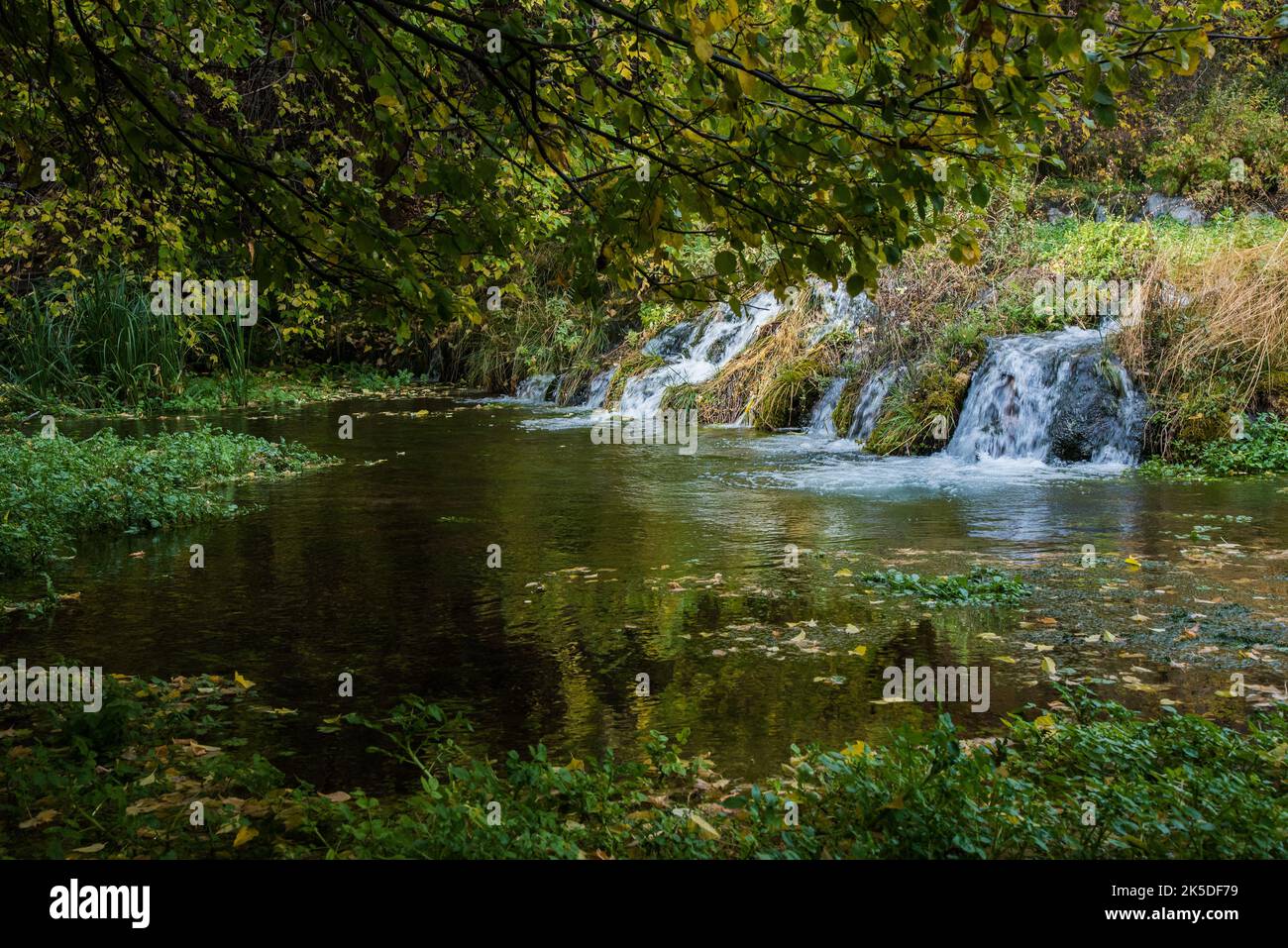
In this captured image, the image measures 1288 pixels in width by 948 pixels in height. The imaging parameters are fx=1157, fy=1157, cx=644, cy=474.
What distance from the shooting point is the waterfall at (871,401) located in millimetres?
15914

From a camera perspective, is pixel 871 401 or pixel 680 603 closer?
pixel 680 603

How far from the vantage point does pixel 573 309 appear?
81.4 ft

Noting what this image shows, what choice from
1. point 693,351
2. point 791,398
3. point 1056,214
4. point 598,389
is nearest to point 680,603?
point 791,398

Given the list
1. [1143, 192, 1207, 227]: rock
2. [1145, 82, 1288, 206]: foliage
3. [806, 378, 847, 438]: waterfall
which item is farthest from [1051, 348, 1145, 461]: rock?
[1145, 82, 1288, 206]: foliage

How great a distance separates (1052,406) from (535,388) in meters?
12.5

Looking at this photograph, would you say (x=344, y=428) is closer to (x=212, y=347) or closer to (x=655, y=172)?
(x=212, y=347)

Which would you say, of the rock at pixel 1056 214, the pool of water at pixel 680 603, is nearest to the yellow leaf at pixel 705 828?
the pool of water at pixel 680 603

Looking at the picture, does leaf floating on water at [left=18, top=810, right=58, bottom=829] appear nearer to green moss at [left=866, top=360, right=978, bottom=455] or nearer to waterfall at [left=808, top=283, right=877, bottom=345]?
green moss at [left=866, top=360, right=978, bottom=455]

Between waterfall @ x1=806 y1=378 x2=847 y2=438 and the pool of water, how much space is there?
3.86m

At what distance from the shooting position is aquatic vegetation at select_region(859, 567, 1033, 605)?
7527 mm

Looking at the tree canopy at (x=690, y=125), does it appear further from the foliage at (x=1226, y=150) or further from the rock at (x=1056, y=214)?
the foliage at (x=1226, y=150)

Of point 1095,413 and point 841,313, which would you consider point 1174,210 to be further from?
point 1095,413

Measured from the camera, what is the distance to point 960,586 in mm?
7684
